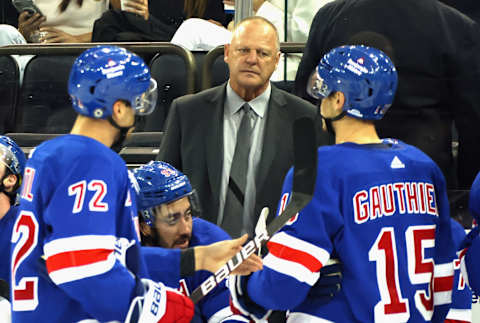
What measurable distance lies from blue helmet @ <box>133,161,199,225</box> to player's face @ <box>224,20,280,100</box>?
3.00 ft

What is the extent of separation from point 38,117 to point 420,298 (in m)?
3.11

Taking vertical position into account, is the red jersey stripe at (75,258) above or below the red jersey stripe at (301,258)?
above

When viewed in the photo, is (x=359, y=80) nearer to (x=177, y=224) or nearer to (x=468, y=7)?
(x=177, y=224)

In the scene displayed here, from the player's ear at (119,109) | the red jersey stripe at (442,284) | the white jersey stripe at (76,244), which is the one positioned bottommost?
the red jersey stripe at (442,284)

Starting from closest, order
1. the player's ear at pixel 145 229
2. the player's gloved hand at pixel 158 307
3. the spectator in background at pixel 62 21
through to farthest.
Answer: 1. the player's gloved hand at pixel 158 307
2. the player's ear at pixel 145 229
3. the spectator in background at pixel 62 21

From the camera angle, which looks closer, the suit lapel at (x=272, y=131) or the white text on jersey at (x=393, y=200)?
the white text on jersey at (x=393, y=200)

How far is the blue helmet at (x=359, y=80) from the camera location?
2.56 m

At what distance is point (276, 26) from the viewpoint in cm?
466

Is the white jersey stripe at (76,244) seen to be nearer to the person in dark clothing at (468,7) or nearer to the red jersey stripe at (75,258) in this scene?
the red jersey stripe at (75,258)

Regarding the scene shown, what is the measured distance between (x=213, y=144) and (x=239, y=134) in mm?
130

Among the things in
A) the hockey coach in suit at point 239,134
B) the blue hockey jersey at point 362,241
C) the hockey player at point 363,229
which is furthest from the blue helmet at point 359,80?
the hockey coach in suit at point 239,134

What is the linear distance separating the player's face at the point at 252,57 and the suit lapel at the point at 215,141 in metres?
0.10

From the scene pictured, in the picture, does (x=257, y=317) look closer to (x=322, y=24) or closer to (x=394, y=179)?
(x=394, y=179)

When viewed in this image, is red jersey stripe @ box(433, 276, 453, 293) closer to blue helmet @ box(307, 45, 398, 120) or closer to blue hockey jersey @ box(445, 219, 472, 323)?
blue hockey jersey @ box(445, 219, 472, 323)
